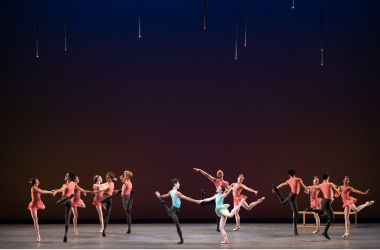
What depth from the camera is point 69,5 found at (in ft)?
44.2

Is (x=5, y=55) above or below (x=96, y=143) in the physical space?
above

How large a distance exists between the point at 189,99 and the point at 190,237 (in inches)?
198

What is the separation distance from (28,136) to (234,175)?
6.11 meters

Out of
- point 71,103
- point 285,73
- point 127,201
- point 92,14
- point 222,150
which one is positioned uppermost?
point 92,14

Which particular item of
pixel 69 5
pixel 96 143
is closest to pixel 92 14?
pixel 69 5

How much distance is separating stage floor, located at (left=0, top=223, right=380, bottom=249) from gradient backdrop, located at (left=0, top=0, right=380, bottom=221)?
1610mm

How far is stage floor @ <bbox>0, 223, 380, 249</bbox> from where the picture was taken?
26.1 feet

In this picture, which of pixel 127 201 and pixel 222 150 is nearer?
pixel 127 201

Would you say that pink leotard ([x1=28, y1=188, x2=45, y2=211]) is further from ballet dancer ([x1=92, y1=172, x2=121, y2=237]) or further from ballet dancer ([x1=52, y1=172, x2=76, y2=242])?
ballet dancer ([x1=92, y1=172, x2=121, y2=237])

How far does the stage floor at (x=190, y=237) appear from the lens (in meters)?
7.95

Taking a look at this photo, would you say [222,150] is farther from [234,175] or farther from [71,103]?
[71,103]

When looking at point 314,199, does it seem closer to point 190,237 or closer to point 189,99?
point 190,237

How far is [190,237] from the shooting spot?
917 centimetres

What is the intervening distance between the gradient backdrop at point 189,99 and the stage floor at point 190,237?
1.61 metres
